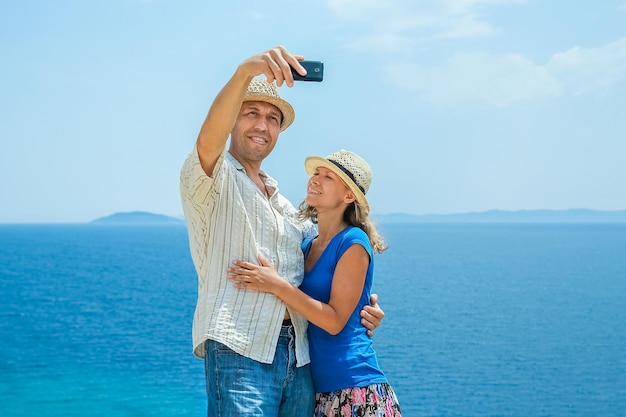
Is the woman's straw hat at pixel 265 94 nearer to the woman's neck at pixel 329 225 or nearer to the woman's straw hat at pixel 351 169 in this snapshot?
the woman's straw hat at pixel 351 169

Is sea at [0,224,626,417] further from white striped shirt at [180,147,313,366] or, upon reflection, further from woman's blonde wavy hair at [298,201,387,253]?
white striped shirt at [180,147,313,366]

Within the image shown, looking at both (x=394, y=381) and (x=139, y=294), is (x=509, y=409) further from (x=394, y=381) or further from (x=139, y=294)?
(x=139, y=294)

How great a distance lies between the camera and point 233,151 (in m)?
3.56

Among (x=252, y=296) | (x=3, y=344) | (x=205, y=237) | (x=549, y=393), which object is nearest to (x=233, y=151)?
(x=205, y=237)

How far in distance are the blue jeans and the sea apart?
26.1 ft

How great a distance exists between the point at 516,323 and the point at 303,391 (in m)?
50.5

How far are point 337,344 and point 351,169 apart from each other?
811mm

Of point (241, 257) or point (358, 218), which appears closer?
point (241, 257)

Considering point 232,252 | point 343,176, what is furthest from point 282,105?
point 232,252

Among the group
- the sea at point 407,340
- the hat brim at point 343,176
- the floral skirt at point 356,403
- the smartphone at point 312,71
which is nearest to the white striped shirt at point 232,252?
the floral skirt at point 356,403

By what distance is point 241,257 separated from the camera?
3.27 m

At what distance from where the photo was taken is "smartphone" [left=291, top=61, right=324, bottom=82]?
9.47 ft

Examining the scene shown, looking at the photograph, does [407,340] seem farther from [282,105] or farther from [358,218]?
[282,105]

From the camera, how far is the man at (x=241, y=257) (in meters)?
3.12
